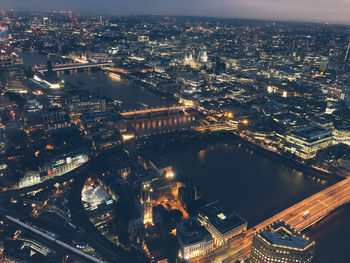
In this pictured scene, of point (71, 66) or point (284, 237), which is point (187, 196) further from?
point (71, 66)

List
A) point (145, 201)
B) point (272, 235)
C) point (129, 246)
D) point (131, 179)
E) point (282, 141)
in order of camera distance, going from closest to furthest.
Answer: point (272, 235) → point (129, 246) → point (145, 201) → point (131, 179) → point (282, 141)

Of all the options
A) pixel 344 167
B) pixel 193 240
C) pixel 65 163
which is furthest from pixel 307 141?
pixel 65 163

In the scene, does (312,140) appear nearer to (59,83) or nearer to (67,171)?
(67,171)

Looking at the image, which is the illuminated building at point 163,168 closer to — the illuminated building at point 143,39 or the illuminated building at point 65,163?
the illuminated building at point 65,163

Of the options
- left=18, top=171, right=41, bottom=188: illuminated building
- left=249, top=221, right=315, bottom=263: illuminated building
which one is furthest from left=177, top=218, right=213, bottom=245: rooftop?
left=18, top=171, right=41, bottom=188: illuminated building

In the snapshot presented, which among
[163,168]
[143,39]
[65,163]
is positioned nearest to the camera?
[163,168]

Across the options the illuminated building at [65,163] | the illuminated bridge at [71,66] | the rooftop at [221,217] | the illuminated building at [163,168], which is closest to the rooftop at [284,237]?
the rooftop at [221,217]

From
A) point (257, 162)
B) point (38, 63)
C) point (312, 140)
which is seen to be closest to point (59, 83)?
point (38, 63)
